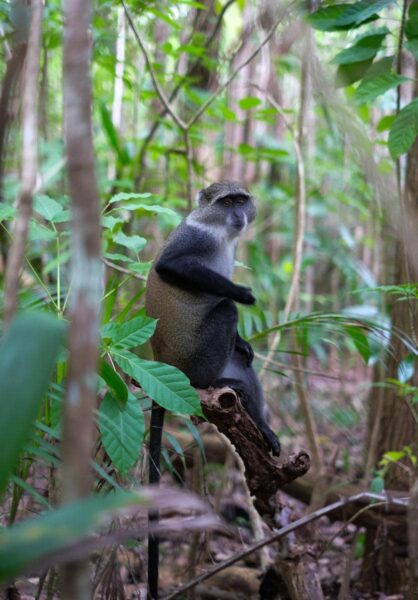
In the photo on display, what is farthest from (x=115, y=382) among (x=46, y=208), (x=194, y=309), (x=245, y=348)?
(x=245, y=348)

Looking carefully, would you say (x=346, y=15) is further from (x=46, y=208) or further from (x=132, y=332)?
(x=132, y=332)

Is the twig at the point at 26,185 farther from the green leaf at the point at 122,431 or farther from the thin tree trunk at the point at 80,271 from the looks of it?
the green leaf at the point at 122,431

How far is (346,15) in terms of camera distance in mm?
3410

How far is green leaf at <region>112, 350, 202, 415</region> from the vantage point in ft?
8.59

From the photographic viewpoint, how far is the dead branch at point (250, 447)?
341 centimetres

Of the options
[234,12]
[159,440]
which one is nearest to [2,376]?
[159,440]

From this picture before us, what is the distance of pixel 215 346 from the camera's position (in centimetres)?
423

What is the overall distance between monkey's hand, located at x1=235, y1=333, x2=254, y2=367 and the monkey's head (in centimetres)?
79

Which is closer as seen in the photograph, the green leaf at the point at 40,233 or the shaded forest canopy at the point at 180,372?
the shaded forest canopy at the point at 180,372

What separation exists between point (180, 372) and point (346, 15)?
211 cm

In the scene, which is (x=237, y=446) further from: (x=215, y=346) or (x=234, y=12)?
(x=234, y=12)

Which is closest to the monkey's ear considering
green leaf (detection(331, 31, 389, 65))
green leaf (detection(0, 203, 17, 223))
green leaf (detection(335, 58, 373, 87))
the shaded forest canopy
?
the shaded forest canopy

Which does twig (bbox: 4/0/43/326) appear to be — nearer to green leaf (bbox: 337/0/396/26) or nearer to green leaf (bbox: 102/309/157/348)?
green leaf (bbox: 102/309/157/348)

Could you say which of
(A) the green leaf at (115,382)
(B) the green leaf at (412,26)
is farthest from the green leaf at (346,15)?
(A) the green leaf at (115,382)
